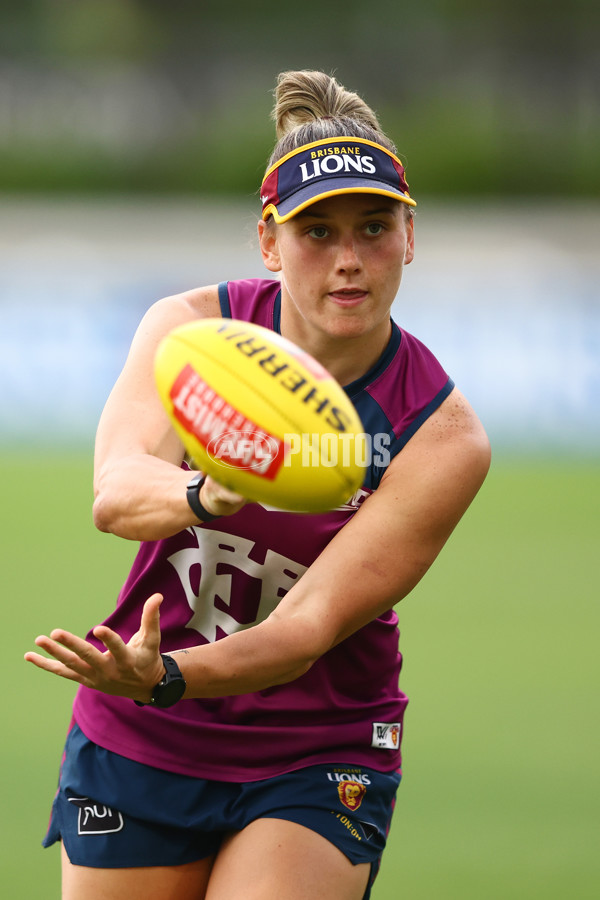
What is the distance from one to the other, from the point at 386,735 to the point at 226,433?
1142 millimetres

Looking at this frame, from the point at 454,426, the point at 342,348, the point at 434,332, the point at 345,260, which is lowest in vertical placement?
the point at 454,426

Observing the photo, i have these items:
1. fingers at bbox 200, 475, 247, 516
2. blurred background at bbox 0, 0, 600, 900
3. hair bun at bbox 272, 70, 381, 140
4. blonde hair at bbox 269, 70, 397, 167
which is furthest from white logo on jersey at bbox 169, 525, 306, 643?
blurred background at bbox 0, 0, 600, 900

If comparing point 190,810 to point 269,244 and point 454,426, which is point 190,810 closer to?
point 454,426

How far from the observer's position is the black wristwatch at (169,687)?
247 centimetres

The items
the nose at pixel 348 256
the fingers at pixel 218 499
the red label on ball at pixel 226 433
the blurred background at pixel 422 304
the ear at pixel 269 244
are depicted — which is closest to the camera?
the red label on ball at pixel 226 433

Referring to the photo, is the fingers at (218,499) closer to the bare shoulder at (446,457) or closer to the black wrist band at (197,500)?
the black wrist band at (197,500)

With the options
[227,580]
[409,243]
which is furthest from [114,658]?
[409,243]

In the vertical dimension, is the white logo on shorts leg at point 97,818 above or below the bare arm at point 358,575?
below

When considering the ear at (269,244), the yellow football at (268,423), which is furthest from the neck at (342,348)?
the yellow football at (268,423)

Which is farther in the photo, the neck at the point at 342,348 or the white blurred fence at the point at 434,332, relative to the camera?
the white blurred fence at the point at 434,332

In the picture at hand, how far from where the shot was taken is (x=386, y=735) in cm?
296

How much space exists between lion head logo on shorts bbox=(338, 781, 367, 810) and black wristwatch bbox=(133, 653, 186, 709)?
0.52 metres

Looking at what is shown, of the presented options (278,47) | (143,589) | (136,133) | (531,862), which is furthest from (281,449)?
(278,47)

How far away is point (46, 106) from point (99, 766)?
18.7m
